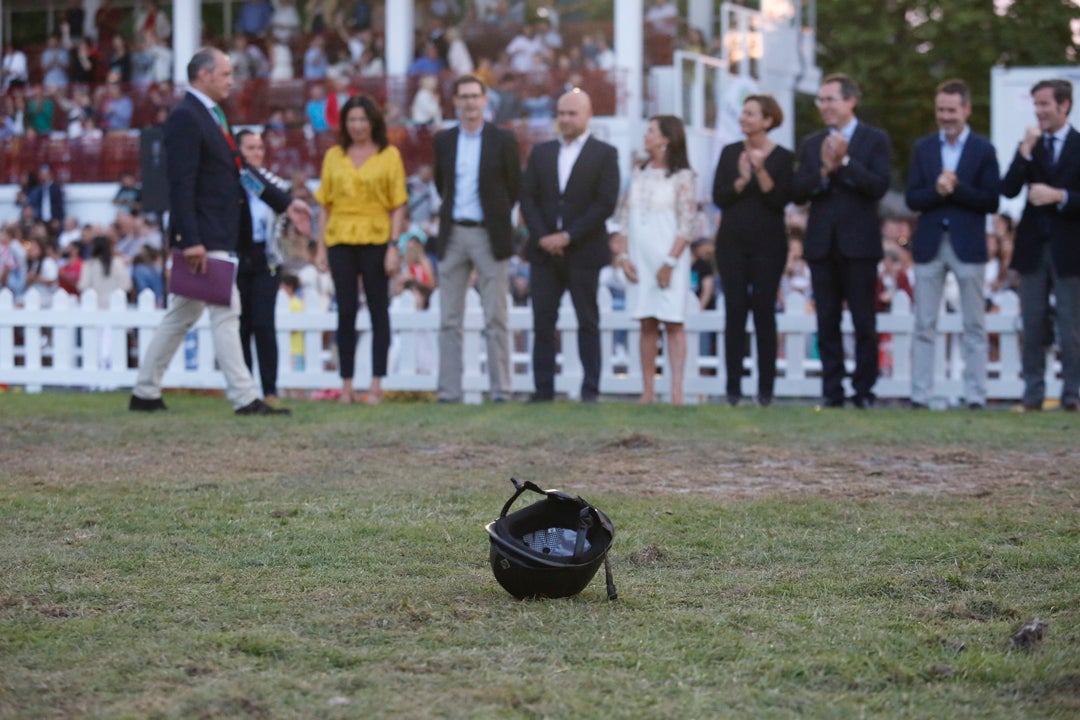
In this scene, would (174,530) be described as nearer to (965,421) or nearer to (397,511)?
(397,511)

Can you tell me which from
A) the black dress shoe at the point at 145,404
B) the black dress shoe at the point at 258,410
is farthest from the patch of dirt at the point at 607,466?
the black dress shoe at the point at 145,404

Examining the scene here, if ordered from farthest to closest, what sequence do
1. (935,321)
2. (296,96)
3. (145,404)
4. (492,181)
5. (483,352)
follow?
(296,96), (483,352), (492,181), (935,321), (145,404)

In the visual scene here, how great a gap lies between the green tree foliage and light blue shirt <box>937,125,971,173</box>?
2329cm

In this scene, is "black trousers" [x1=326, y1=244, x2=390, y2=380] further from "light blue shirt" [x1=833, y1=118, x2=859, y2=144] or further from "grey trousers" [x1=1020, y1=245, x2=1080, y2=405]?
"grey trousers" [x1=1020, y1=245, x2=1080, y2=405]

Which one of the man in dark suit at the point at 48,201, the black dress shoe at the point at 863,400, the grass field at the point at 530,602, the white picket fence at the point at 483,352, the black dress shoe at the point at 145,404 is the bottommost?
the grass field at the point at 530,602

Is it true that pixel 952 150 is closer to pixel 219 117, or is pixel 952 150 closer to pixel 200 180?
pixel 219 117

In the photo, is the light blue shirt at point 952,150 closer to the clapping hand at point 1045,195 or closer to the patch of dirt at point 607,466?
the clapping hand at point 1045,195

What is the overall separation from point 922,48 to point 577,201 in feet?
83.6

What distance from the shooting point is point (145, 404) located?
10.9m

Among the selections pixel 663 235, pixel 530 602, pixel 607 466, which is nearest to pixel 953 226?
pixel 663 235

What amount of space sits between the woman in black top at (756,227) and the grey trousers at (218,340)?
3.67 metres

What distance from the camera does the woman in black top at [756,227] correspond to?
38.0 ft

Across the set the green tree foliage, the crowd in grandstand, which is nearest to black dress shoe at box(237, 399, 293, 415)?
the crowd in grandstand

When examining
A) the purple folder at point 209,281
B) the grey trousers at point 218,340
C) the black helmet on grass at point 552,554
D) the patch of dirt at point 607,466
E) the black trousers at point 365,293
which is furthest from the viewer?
the black trousers at point 365,293
